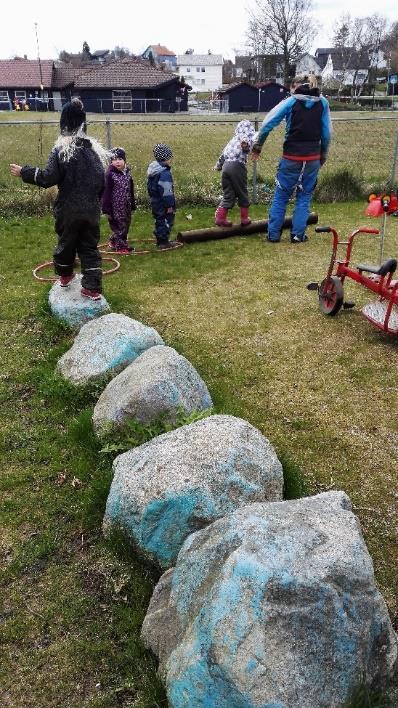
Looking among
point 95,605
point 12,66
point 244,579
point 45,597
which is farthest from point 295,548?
point 12,66

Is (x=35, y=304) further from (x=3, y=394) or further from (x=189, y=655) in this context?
(x=189, y=655)

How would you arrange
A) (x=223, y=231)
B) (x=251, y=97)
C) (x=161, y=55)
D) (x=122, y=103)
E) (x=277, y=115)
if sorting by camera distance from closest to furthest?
(x=277, y=115) → (x=223, y=231) → (x=122, y=103) → (x=251, y=97) → (x=161, y=55)

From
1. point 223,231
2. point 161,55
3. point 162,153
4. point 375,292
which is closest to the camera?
point 375,292

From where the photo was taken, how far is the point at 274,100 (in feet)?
174

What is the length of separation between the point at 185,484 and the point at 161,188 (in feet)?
18.9

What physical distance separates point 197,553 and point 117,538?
29.3 inches

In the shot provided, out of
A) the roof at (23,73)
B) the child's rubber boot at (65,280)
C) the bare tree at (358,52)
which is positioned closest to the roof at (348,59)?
the bare tree at (358,52)

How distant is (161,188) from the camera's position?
7.70 m

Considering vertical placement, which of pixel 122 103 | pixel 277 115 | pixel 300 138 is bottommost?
pixel 300 138

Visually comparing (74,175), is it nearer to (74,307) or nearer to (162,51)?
(74,307)

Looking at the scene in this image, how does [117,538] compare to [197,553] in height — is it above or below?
below

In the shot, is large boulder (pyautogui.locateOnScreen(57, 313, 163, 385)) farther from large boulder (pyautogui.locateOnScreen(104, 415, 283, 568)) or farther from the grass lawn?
large boulder (pyautogui.locateOnScreen(104, 415, 283, 568))

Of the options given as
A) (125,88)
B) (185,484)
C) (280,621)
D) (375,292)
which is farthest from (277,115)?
(125,88)

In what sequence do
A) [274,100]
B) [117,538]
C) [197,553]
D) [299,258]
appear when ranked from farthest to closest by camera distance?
[274,100] → [299,258] → [117,538] → [197,553]
